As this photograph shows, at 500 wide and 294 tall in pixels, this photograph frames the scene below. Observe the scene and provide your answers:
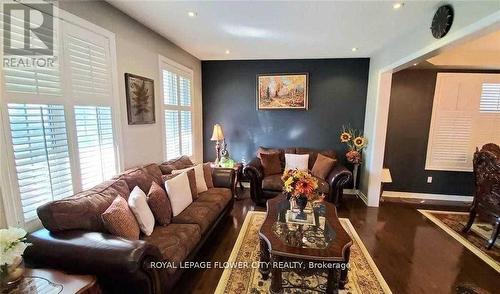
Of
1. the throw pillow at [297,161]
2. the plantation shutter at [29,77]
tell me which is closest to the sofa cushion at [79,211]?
the plantation shutter at [29,77]

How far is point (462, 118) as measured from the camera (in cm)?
415

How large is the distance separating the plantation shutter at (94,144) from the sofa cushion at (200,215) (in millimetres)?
885

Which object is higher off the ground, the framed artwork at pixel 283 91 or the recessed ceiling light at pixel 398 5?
the recessed ceiling light at pixel 398 5

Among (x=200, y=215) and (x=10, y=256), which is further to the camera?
(x=200, y=215)

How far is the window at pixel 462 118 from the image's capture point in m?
4.05

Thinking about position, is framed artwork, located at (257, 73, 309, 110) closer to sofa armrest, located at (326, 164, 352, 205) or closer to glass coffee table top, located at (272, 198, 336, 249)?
sofa armrest, located at (326, 164, 352, 205)

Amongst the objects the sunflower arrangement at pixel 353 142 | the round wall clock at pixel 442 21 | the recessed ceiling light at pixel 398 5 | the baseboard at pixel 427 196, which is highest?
the recessed ceiling light at pixel 398 5

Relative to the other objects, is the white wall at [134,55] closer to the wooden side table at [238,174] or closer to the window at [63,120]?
the window at [63,120]

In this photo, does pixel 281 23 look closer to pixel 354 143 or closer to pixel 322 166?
pixel 322 166

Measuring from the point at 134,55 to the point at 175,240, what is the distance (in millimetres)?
2177

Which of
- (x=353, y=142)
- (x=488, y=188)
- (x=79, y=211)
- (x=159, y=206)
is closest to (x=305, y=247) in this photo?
(x=159, y=206)

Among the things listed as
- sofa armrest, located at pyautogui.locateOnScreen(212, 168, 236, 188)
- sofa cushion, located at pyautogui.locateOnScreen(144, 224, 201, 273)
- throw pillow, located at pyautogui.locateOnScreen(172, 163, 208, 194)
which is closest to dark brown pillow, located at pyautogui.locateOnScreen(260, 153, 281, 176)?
sofa armrest, located at pyautogui.locateOnScreen(212, 168, 236, 188)

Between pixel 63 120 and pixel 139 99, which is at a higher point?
pixel 139 99

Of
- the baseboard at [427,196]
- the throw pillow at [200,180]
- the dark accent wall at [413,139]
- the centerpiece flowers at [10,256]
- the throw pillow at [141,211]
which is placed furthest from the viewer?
the baseboard at [427,196]
